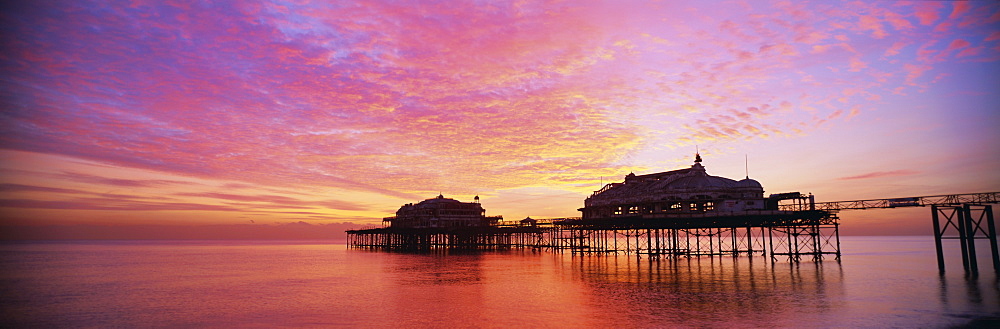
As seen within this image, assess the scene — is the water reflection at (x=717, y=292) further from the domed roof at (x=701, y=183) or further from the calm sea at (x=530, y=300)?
the domed roof at (x=701, y=183)

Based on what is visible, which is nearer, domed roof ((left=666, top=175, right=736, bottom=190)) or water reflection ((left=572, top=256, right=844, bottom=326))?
water reflection ((left=572, top=256, right=844, bottom=326))

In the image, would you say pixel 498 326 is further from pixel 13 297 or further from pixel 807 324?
pixel 13 297

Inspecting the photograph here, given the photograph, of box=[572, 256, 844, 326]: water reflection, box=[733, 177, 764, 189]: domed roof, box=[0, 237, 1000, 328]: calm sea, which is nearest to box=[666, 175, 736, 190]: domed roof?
box=[733, 177, 764, 189]: domed roof

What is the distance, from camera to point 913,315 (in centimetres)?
3002

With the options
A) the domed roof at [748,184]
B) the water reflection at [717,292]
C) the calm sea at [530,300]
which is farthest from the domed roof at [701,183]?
the calm sea at [530,300]

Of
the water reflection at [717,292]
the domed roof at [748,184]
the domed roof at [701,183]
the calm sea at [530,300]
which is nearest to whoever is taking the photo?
→ the calm sea at [530,300]

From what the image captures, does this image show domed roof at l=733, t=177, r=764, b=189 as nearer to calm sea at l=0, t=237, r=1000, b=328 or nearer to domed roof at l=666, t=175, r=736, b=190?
domed roof at l=666, t=175, r=736, b=190

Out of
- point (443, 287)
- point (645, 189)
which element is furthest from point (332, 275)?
point (645, 189)

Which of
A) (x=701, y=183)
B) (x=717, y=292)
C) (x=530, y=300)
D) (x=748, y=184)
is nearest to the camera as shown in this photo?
(x=530, y=300)

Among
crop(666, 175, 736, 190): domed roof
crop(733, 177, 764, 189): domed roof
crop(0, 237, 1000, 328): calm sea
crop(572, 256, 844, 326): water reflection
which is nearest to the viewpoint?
crop(0, 237, 1000, 328): calm sea

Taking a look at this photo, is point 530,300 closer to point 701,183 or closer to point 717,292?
point 717,292

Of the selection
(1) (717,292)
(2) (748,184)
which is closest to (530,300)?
(1) (717,292)

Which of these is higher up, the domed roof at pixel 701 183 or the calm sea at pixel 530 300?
the domed roof at pixel 701 183

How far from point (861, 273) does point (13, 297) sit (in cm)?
7478
